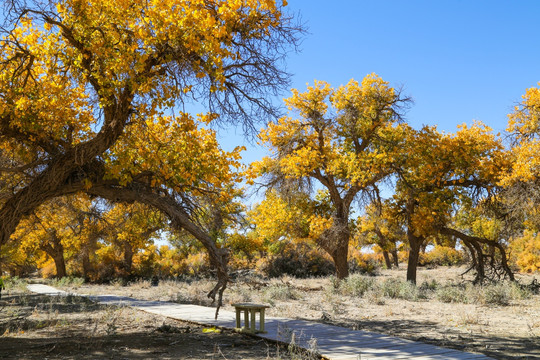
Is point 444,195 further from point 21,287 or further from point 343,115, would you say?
point 21,287

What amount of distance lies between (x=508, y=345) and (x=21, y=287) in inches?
766

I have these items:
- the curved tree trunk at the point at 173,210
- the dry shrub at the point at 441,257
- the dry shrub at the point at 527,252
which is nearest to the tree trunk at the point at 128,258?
the curved tree trunk at the point at 173,210

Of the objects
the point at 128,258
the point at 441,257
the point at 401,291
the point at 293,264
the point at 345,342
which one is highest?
the point at 441,257

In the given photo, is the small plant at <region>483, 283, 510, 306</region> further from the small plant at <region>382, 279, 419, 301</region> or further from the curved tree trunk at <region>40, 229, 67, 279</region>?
the curved tree trunk at <region>40, 229, 67, 279</region>

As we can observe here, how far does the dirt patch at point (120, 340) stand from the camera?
653 cm

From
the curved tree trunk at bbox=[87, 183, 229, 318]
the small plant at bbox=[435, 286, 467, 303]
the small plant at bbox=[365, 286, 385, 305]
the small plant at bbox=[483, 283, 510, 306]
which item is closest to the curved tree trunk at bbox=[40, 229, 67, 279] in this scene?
the small plant at bbox=[365, 286, 385, 305]

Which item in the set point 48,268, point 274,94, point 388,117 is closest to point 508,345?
point 274,94

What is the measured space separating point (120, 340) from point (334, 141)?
11836mm

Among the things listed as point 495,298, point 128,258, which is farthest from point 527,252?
point 128,258

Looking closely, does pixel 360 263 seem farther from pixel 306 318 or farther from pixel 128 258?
pixel 306 318

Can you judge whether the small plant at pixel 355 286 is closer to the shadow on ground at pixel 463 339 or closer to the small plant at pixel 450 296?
the small plant at pixel 450 296

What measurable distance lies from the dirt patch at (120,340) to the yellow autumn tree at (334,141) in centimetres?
789

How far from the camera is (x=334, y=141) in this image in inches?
695

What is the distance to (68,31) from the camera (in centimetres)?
730
